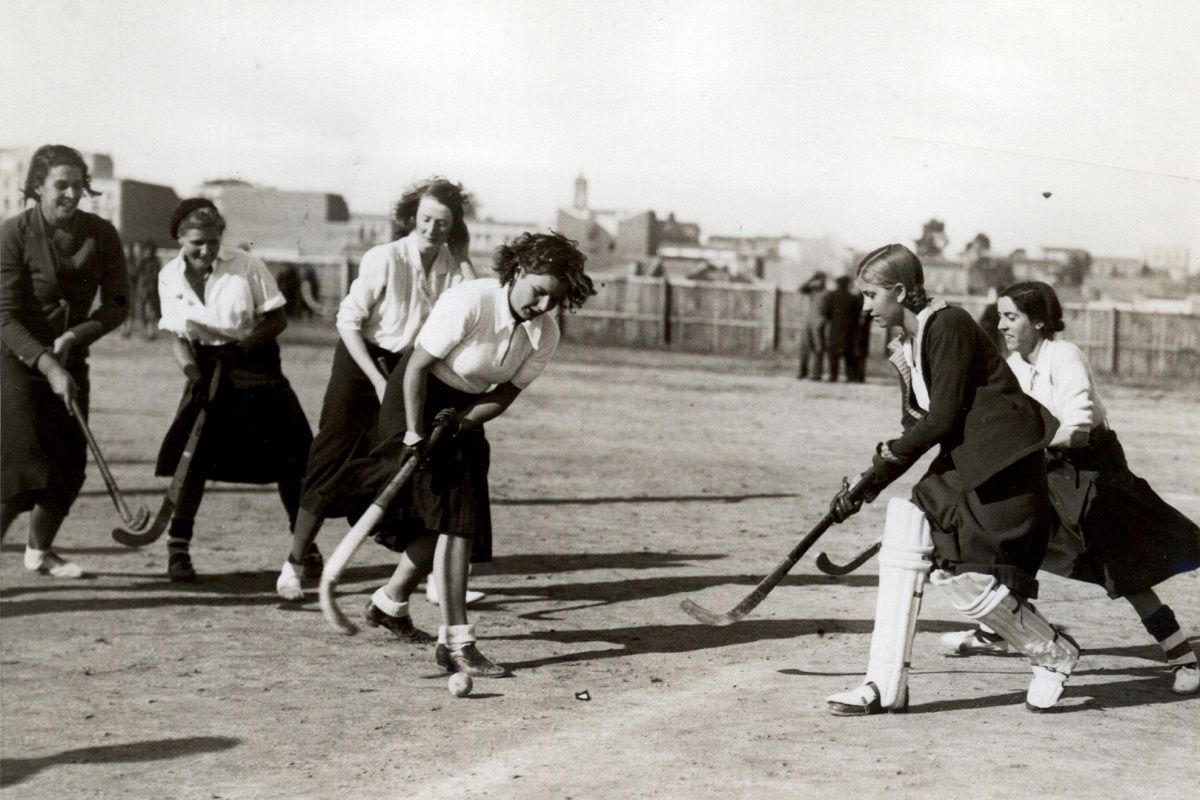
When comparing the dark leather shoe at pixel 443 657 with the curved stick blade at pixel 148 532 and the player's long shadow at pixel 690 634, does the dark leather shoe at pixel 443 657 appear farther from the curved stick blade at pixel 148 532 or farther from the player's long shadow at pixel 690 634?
the curved stick blade at pixel 148 532

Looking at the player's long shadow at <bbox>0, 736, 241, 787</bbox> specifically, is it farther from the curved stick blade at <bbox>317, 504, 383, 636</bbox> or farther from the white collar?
the white collar

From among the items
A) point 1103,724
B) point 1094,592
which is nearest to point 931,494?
point 1103,724

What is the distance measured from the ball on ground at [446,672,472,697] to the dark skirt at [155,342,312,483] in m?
2.41

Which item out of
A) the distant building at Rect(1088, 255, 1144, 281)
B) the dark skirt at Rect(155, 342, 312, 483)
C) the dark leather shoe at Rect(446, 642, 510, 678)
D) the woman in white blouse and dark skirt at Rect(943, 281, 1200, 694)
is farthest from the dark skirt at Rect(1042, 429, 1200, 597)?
the distant building at Rect(1088, 255, 1144, 281)

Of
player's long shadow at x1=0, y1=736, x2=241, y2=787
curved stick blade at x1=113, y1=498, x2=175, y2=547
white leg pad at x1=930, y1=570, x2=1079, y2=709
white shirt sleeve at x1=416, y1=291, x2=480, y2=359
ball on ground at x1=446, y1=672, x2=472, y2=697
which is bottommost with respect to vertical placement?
player's long shadow at x1=0, y1=736, x2=241, y2=787

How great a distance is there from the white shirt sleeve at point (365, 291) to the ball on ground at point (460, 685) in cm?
189

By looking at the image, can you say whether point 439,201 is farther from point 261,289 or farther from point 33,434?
point 33,434

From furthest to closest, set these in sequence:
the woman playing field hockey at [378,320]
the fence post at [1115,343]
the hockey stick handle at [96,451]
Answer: the fence post at [1115,343] → the hockey stick handle at [96,451] → the woman playing field hockey at [378,320]

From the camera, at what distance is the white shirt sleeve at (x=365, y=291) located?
21.0 feet

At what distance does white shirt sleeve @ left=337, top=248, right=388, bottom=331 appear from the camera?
6.39m

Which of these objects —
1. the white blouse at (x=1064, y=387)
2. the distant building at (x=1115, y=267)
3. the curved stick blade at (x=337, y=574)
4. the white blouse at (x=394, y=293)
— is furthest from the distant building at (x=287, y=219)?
the white blouse at (x=1064, y=387)

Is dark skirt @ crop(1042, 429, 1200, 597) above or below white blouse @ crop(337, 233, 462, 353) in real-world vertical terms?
below

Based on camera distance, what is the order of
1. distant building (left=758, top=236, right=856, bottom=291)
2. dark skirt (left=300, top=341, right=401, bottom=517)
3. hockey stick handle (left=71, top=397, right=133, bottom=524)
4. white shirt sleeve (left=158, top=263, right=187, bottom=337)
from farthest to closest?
distant building (left=758, top=236, right=856, bottom=291) < white shirt sleeve (left=158, top=263, right=187, bottom=337) < hockey stick handle (left=71, top=397, right=133, bottom=524) < dark skirt (left=300, top=341, right=401, bottom=517)

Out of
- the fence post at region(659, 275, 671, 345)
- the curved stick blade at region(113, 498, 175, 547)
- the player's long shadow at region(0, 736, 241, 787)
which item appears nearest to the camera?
the player's long shadow at region(0, 736, 241, 787)
